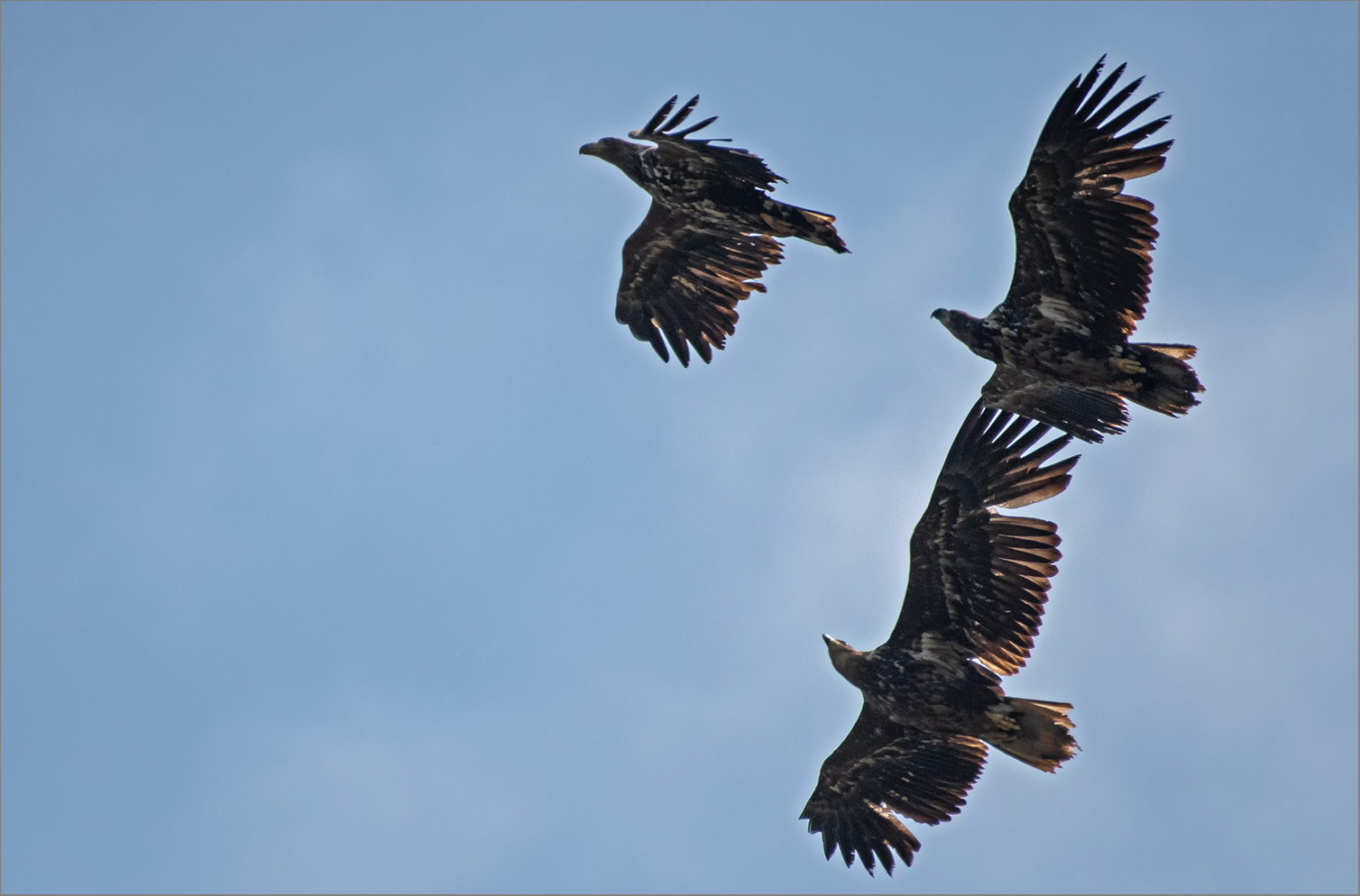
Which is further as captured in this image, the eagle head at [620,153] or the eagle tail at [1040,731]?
the eagle head at [620,153]

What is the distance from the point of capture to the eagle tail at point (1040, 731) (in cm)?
1370

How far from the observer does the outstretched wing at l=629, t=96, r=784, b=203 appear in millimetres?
14453

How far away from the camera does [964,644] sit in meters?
14.1

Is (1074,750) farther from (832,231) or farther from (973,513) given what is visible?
(832,231)

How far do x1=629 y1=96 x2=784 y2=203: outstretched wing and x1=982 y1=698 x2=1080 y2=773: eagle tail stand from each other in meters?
5.28

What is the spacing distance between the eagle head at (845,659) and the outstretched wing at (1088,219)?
3.44 metres

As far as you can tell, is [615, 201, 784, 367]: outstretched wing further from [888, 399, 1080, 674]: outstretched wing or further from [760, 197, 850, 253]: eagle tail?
[888, 399, 1080, 674]: outstretched wing

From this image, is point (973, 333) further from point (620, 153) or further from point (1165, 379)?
point (620, 153)

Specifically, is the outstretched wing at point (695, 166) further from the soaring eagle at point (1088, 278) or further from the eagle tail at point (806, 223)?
the soaring eagle at point (1088, 278)

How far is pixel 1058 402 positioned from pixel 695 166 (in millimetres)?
4070

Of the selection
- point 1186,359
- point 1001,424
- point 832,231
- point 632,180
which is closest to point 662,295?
point 632,180

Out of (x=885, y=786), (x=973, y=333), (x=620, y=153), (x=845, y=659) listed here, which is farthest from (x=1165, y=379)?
(x=620, y=153)

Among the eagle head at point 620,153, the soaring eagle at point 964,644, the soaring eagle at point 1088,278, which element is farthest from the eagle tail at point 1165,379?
the eagle head at point 620,153

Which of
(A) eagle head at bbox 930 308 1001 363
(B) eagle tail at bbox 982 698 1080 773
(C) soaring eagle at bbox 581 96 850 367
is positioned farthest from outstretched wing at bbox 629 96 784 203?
(B) eagle tail at bbox 982 698 1080 773
